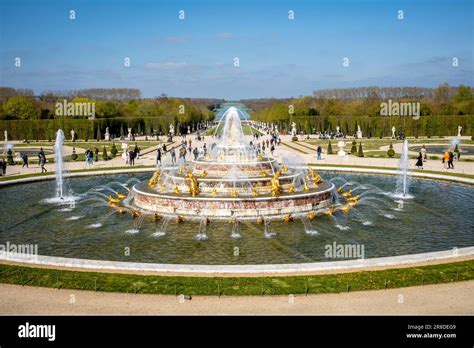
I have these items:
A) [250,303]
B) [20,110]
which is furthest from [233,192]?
[20,110]

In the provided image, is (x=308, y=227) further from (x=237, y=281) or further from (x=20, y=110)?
(x=20, y=110)

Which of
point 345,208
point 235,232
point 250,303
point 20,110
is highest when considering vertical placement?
point 20,110

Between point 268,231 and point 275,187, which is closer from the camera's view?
point 268,231

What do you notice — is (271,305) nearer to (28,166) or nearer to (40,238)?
(40,238)

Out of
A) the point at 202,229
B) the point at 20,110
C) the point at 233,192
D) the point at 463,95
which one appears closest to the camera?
the point at 202,229

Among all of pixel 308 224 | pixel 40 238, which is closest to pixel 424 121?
pixel 308 224

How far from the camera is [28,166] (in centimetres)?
4144

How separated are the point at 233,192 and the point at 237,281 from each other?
960 cm

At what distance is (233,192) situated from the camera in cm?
2295

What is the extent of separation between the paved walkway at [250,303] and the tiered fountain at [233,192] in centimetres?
900

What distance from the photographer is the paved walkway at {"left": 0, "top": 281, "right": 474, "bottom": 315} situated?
38.3 ft

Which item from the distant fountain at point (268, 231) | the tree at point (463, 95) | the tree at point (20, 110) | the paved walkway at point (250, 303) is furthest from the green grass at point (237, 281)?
the tree at point (463, 95)

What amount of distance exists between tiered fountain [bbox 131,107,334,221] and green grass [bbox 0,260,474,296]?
7670mm
